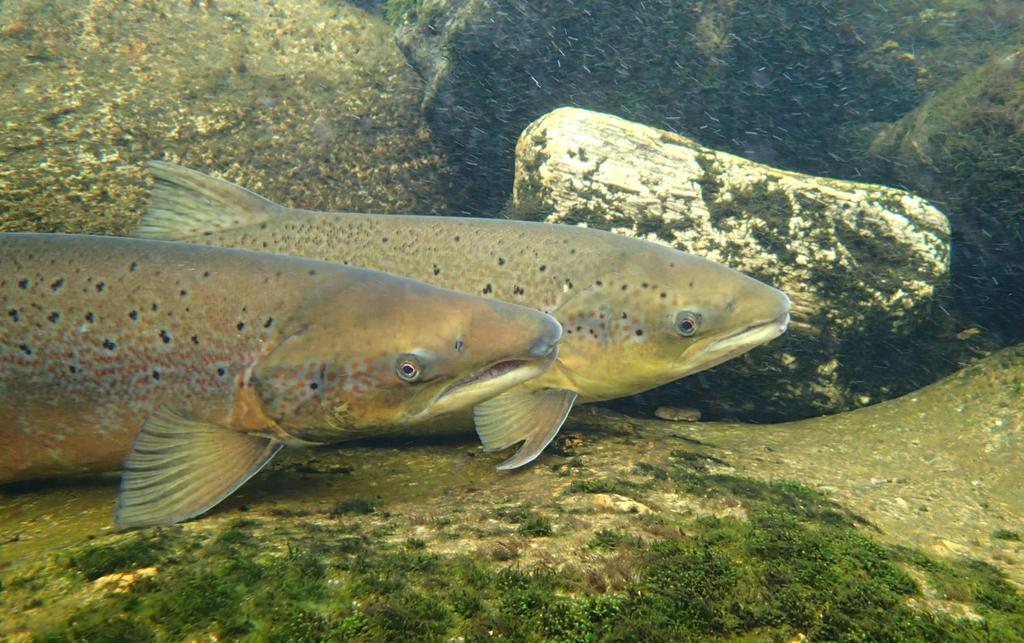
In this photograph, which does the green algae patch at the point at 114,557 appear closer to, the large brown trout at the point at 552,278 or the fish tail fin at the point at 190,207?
the large brown trout at the point at 552,278

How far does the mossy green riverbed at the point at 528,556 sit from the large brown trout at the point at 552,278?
51cm

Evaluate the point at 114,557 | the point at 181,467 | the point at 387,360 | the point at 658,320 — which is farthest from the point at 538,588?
the point at 658,320

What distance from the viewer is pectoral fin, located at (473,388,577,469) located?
3.81 meters

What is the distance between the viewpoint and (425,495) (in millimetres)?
3328

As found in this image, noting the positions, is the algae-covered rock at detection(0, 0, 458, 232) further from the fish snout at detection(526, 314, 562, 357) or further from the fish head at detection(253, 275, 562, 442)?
the fish snout at detection(526, 314, 562, 357)

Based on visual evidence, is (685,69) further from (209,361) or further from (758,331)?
(209,361)

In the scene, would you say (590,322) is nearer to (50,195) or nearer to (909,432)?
(909,432)

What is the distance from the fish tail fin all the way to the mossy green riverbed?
2101 mm

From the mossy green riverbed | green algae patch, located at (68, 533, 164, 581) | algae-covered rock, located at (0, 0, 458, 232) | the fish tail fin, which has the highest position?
algae-covered rock, located at (0, 0, 458, 232)

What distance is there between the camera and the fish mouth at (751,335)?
4102 millimetres

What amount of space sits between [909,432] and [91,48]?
10.2 m

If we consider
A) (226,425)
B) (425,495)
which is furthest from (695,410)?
(226,425)

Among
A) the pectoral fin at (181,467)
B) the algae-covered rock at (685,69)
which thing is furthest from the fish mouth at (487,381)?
the algae-covered rock at (685,69)

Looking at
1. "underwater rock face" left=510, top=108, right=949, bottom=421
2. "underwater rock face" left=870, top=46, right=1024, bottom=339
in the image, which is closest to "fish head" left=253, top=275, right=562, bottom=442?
"underwater rock face" left=510, top=108, right=949, bottom=421
